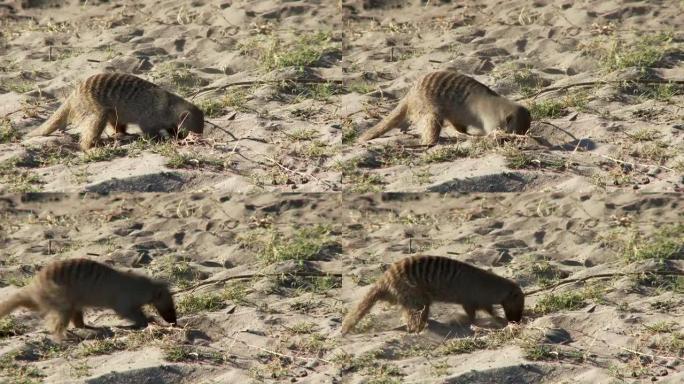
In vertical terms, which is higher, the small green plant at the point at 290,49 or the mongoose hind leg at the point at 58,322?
the small green plant at the point at 290,49

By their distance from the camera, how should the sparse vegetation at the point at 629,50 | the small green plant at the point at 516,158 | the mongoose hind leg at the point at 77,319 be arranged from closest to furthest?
1. the mongoose hind leg at the point at 77,319
2. the small green plant at the point at 516,158
3. the sparse vegetation at the point at 629,50

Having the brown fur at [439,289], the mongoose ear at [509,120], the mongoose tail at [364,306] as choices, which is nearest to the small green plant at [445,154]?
the mongoose ear at [509,120]

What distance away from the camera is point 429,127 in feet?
25.4

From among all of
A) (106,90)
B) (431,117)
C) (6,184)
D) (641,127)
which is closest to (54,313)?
(6,184)

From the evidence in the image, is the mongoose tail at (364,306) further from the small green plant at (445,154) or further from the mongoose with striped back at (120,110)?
the mongoose with striped back at (120,110)

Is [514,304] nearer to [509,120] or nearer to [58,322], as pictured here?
[509,120]

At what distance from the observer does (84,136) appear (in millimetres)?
7691

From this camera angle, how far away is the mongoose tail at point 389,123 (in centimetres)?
773

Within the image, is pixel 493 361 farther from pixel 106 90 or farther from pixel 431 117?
pixel 106 90

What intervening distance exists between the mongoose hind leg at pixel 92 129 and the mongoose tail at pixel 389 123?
1286mm

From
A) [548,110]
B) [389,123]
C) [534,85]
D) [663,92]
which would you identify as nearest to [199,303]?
[389,123]

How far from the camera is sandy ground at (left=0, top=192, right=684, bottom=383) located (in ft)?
19.3

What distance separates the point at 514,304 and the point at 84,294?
5.90ft

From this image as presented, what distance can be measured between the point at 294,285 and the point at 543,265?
3.60 ft
